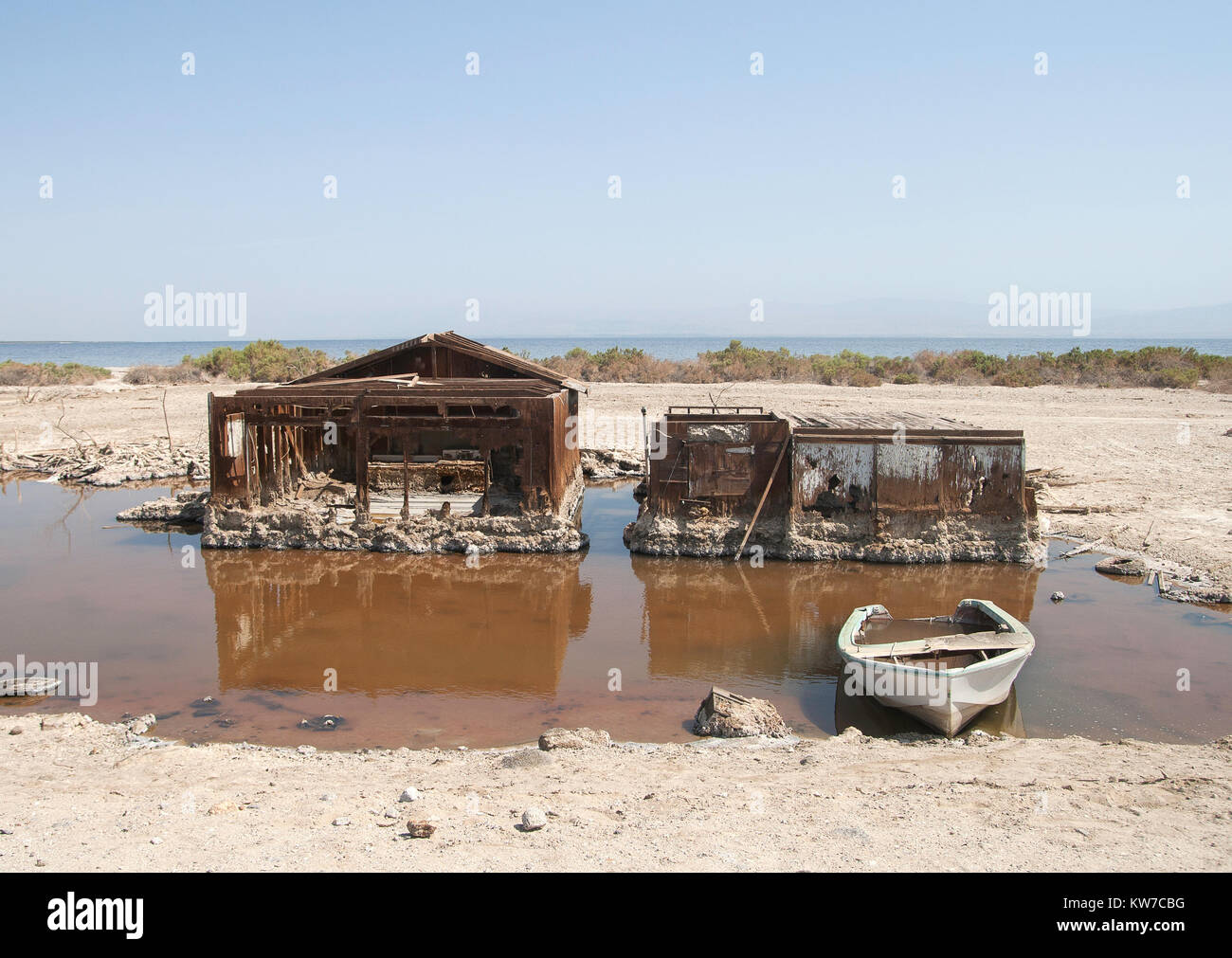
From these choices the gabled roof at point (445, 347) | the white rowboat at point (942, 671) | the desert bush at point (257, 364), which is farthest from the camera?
the desert bush at point (257, 364)

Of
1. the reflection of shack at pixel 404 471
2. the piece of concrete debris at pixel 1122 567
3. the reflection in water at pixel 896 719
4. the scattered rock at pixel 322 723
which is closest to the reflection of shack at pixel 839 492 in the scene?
the piece of concrete debris at pixel 1122 567

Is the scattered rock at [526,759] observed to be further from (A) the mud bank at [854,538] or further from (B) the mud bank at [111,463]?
(B) the mud bank at [111,463]

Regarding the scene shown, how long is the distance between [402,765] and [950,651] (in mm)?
5645

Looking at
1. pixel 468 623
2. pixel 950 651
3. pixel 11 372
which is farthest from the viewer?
pixel 11 372

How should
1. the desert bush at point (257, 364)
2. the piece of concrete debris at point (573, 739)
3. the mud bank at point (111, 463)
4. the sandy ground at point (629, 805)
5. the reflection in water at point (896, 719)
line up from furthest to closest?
the desert bush at point (257, 364) < the mud bank at point (111, 463) < the reflection in water at point (896, 719) < the piece of concrete debris at point (573, 739) < the sandy ground at point (629, 805)

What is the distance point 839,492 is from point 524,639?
614 centimetres

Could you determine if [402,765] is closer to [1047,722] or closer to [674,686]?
[674,686]

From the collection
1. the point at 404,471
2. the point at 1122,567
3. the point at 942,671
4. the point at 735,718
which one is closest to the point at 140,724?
the point at 735,718

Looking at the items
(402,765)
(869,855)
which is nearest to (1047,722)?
(869,855)

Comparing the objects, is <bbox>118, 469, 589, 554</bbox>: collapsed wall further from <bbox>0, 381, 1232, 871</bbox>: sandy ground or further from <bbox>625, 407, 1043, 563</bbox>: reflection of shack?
<bbox>0, 381, 1232, 871</bbox>: sandy ground

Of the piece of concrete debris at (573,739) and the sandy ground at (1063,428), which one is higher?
the sandy ground at (1063,428)

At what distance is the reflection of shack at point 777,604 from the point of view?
34.2 feet

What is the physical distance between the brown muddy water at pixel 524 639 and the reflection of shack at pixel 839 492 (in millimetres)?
416

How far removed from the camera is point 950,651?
9086 mm
